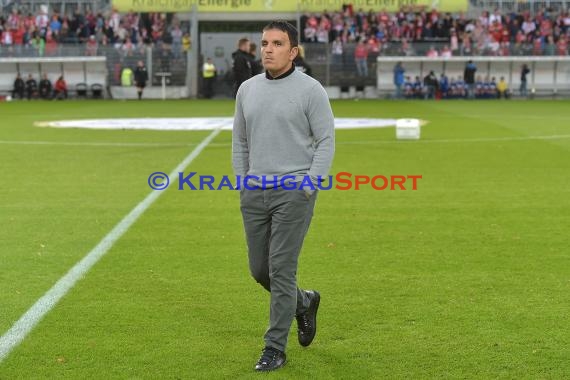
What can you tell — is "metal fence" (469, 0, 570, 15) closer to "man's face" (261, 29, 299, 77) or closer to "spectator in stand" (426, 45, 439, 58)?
"spectator in stand" (426, 45, 439, 58)

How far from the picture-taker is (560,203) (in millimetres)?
12281

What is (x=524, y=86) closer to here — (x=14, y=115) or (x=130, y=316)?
(x=14, y=115)

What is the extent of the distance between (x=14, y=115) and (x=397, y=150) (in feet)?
53.5

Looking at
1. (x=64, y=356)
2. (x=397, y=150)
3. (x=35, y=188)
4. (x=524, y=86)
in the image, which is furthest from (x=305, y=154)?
(x=524, y=86)

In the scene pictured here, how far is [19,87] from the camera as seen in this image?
45.9 m

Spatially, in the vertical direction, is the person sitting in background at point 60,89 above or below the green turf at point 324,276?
below

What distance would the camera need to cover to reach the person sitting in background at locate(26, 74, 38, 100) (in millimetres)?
45812

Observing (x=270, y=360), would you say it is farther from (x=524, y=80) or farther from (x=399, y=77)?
(x=524, y=80)

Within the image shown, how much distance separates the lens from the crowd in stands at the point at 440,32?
155 feet

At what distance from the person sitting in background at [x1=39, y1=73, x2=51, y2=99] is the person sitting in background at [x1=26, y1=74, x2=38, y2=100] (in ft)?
1.17

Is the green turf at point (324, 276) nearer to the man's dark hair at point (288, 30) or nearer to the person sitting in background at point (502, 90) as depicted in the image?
the man's dark hair at point (288, 30)

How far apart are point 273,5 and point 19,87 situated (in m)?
12.4

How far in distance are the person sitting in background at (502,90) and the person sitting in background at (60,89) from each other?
19687mm

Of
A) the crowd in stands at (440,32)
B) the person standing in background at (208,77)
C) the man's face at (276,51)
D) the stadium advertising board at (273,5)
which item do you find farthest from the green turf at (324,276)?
the stadium advertising board at (273,5)
